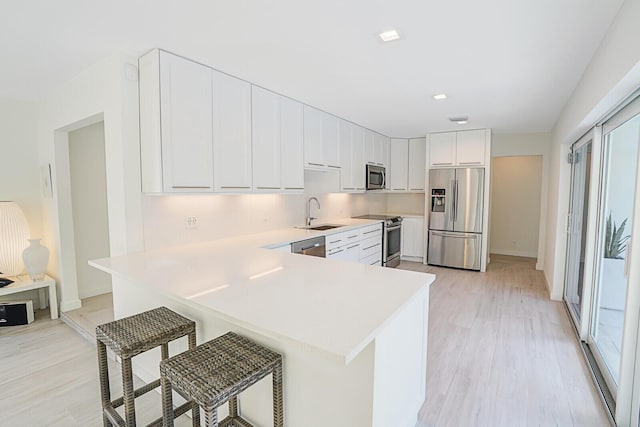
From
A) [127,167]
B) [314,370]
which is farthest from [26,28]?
[314,370]

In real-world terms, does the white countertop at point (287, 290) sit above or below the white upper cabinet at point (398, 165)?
below

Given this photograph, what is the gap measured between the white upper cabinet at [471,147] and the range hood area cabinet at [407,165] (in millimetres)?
782

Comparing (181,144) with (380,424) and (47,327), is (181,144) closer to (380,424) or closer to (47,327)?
(380,424)

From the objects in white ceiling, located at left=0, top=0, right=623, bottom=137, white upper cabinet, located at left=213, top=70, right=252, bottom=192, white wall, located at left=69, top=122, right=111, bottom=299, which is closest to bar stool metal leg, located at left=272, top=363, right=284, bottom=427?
white upper cabinet, located at left=213, top=70, right=252, bottom=192

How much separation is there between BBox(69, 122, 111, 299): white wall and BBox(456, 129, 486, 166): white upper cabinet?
5.48m

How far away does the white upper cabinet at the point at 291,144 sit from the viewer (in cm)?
350

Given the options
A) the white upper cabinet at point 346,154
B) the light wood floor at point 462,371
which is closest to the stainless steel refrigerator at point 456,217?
the light wood floor at point 462,371

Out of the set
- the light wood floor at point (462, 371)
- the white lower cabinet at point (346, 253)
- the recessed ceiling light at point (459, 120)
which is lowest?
the light wood floor at point (462, 371)

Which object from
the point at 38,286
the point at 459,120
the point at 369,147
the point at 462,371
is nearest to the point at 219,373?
the point at 462,371

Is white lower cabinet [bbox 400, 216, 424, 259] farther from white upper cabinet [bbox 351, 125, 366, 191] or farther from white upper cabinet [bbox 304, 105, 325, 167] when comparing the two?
white upper cabinet [bbox 304, 105, 325, 167]

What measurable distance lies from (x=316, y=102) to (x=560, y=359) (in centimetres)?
347

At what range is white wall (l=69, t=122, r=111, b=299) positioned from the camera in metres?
4.00

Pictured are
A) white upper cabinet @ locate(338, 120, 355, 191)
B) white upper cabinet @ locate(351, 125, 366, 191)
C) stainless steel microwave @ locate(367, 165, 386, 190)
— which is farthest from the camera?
stainless steel microwave @ locate(367, 165, 386, 190)

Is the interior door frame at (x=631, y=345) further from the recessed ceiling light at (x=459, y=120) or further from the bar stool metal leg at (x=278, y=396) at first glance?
the recessed ceiling light at (x=459, y=120)
